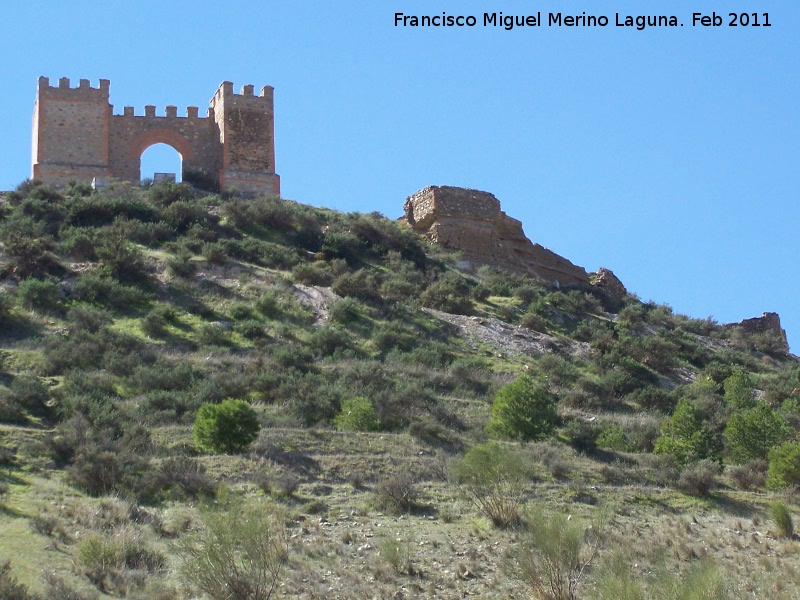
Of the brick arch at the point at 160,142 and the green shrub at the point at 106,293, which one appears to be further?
the brick arch at the point at 160,142

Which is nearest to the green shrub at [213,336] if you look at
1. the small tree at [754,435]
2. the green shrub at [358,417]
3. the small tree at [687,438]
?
the green shrub at [358,417]

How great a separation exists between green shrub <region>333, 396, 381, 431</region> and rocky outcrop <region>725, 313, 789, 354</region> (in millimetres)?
21997

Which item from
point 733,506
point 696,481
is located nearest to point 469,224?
point 696,481

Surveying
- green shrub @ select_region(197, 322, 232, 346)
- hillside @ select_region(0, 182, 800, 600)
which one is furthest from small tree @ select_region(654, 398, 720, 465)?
green shrub @ select_region(197, 322, 232, 346)

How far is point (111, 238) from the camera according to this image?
28719mm

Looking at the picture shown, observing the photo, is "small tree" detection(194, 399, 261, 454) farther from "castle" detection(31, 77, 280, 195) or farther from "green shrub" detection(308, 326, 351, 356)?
"castle" detection(31, 77, 280, 195)

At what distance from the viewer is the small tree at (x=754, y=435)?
66.7 ft

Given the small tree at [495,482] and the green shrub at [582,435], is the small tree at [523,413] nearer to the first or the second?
the green shrub at [582,435]

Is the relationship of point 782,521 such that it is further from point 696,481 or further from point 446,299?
point 446,299

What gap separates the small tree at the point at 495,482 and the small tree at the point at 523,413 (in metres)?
4.81

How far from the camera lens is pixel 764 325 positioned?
39.6m

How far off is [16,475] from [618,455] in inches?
384

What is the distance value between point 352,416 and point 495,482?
5.14 metres

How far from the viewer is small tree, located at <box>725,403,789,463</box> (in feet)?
66.7
